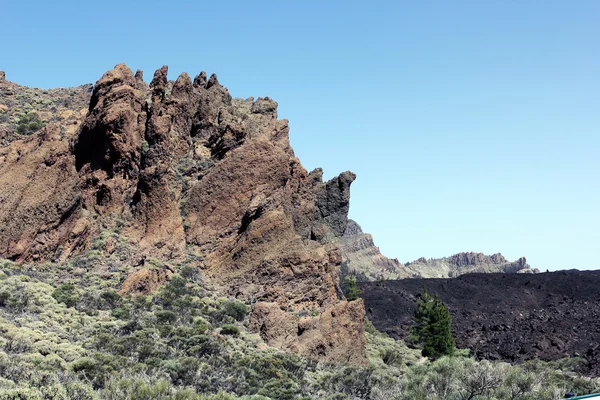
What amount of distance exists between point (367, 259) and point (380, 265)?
11.9 ft

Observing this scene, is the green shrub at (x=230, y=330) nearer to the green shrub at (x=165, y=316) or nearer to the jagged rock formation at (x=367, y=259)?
the green shrub at (x=165, y=316)

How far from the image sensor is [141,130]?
37.6 meters

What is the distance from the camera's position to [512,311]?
79.5 metres

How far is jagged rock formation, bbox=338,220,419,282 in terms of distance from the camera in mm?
144375

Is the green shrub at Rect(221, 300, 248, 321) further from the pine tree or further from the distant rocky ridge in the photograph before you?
the distant rocky ridge

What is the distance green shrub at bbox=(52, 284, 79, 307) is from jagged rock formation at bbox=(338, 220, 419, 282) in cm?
11036

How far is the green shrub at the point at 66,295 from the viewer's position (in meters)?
29.0

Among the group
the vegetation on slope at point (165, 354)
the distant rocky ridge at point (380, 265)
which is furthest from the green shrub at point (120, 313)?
the distant rocky ridge at point (380, 265)

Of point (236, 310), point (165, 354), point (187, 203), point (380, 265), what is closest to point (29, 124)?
point (187, 203)

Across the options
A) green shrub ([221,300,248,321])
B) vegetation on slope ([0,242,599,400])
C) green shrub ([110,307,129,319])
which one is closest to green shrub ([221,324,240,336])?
vegetation on slope ([0,242,599,400])

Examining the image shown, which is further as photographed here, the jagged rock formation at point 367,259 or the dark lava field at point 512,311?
the jagged rock formation at point 367,259

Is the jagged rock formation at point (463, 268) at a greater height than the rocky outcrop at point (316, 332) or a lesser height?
greater

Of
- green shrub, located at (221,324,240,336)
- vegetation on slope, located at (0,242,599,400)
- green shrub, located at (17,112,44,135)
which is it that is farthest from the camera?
green shrub, located at (17,112,44,135)

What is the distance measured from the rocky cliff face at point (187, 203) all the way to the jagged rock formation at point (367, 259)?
102 m
